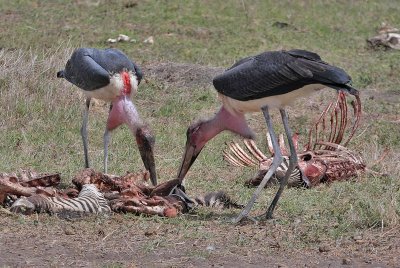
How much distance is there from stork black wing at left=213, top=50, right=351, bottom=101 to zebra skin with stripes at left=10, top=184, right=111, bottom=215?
3.69 feet

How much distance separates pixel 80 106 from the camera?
30.7 feet

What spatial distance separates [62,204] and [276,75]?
1.61 meters

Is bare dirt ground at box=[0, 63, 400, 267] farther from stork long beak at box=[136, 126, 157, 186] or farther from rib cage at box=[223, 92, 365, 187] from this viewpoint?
rib cage at box=[223, 92, 365, 187]

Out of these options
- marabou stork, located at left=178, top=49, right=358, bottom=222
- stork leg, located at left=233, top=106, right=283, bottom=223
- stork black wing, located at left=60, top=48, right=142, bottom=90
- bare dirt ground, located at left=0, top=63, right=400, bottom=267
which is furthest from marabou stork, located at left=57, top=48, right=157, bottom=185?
bare dirt ground, located at left=0, top=63, right=400, bottom=267

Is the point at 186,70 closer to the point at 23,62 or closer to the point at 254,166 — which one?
the point at 23,62

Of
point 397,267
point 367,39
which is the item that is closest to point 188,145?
point 397,267

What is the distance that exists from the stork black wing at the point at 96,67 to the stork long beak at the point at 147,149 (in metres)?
0.59

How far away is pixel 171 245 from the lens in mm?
5590

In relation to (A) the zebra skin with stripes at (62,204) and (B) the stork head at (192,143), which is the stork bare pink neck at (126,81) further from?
(A) the zebra skin with stripes at (62,204)

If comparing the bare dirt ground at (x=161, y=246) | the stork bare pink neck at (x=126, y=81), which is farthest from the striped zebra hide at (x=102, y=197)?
the stork bare pink neck at (x=126, y=81)

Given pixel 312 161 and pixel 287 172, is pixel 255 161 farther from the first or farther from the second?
pixel 287 172

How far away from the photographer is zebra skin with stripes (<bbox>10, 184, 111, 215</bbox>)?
6.02 metres

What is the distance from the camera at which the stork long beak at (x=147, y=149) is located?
7.24 m

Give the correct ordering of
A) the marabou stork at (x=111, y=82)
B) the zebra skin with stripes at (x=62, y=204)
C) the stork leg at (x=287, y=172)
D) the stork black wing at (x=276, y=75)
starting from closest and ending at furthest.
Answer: the stork black wing at (x=276, y=75)
the zebra skin with stripes at (x=62, y=204)
the stork leg at (x=287, y=172)
the marabou stork at (x=111, y=82)
